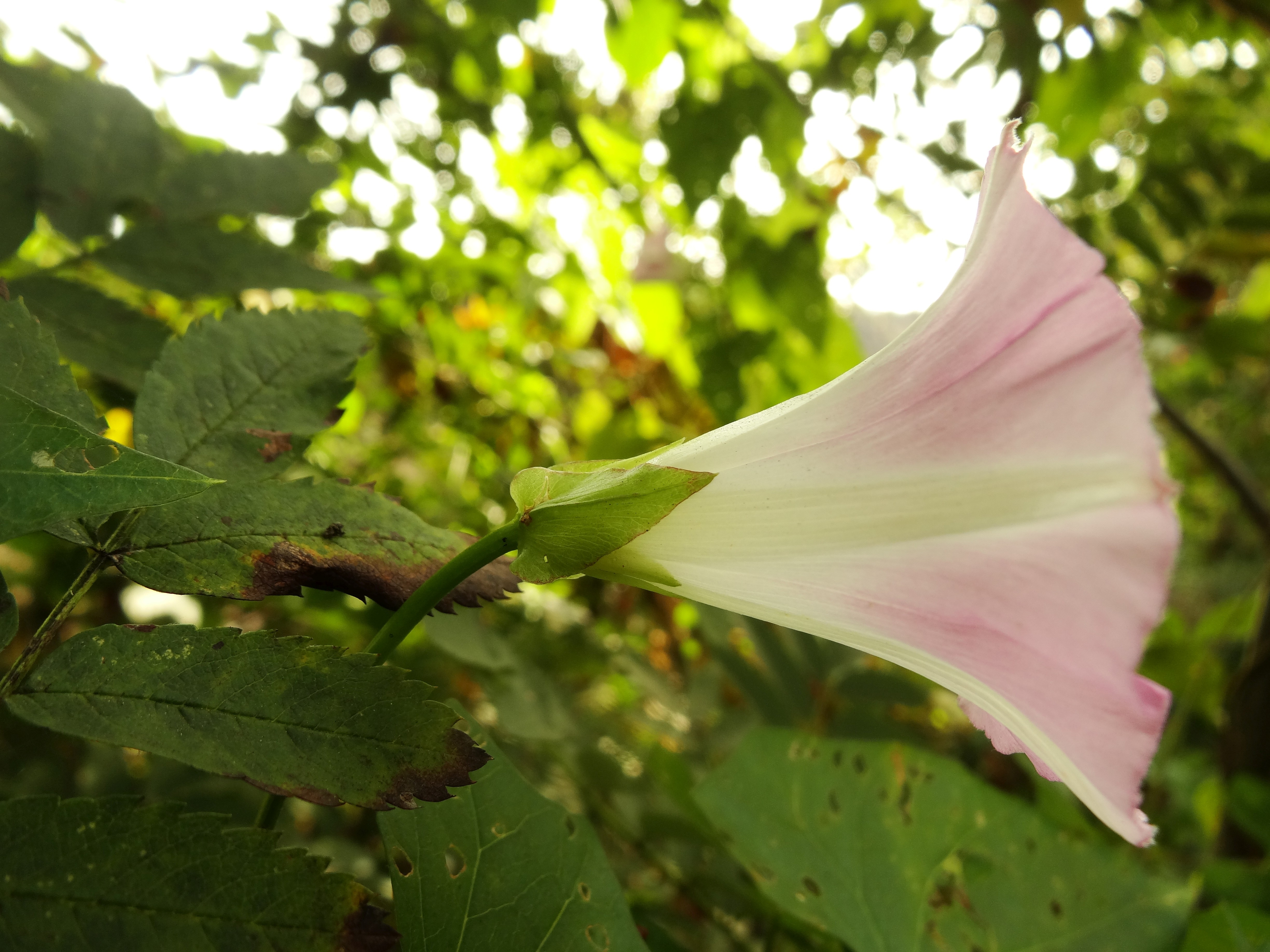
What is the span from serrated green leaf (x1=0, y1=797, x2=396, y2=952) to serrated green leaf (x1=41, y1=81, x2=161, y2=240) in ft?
1.42

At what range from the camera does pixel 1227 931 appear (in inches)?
20.2

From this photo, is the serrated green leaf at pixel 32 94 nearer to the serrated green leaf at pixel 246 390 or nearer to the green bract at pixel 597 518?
the serrated green leaf at pixel 246 390

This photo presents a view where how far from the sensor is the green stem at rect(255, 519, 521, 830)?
0.30 meters

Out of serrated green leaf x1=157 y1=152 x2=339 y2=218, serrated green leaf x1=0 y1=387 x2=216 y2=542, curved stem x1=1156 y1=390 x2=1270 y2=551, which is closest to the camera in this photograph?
serrated green leaf x1=0 y1=387 x2=216 y2=542

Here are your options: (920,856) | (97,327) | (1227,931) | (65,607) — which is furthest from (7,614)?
(1227,931)

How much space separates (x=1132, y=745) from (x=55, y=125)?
655 millimetres

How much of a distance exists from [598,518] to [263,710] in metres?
0.13

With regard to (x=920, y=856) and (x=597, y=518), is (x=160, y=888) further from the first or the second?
(x=920, y=856)

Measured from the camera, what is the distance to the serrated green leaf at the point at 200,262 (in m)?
0.52

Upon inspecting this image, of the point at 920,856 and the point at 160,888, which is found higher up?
the point at 160,888

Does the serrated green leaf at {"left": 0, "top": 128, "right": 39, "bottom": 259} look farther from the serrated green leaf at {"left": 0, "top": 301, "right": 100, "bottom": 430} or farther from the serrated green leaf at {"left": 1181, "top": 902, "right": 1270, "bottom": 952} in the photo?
the serrated green leaf at {"left": 1181, "top": 902, "right": 1270, "bottom": 952}

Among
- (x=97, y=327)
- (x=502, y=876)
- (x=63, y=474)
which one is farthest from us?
(x=97, y=327)

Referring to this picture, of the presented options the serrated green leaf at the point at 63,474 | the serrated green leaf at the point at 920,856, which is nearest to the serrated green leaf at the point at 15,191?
the serrated green leaf at the point at 63,474

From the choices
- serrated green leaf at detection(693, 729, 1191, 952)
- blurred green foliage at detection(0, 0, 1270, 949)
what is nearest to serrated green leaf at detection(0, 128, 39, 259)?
blurred green foliage at detection(0, 0, 1270, 949)
